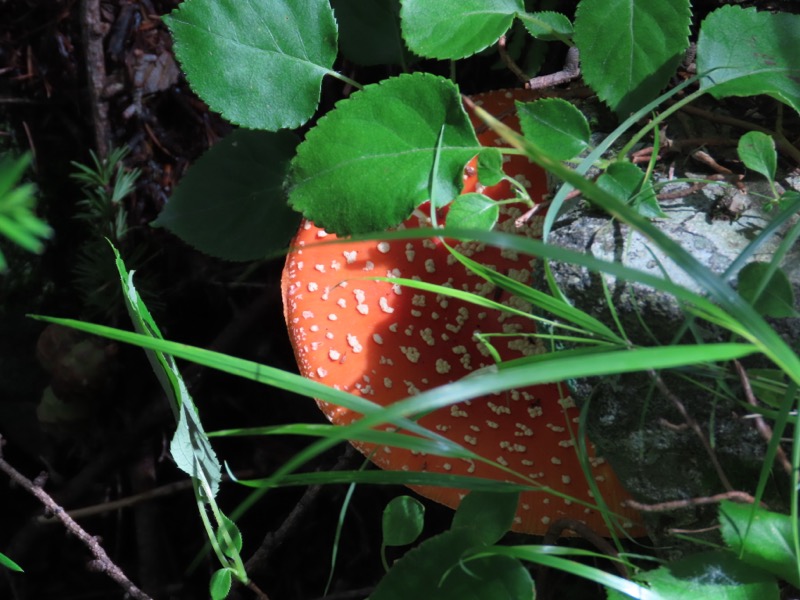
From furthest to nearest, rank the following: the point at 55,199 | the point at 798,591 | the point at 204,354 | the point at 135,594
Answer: the point at 55,199 < the point at 135,594 < the point at 798,591 < the point at 204,354

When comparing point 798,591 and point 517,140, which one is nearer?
point 517,140

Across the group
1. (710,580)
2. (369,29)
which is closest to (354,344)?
(369,29)

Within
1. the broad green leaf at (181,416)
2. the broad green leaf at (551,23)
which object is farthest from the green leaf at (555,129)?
the broad green leaf at (181,416)

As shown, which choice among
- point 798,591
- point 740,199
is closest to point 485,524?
point 798,591

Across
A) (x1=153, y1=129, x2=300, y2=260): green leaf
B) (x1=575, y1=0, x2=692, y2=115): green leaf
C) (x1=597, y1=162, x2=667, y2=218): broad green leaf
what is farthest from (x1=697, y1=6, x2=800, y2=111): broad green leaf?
(x1=153, y1=129, x2=300, y2=260): green leaf

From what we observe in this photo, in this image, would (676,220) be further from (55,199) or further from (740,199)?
(55,199)
